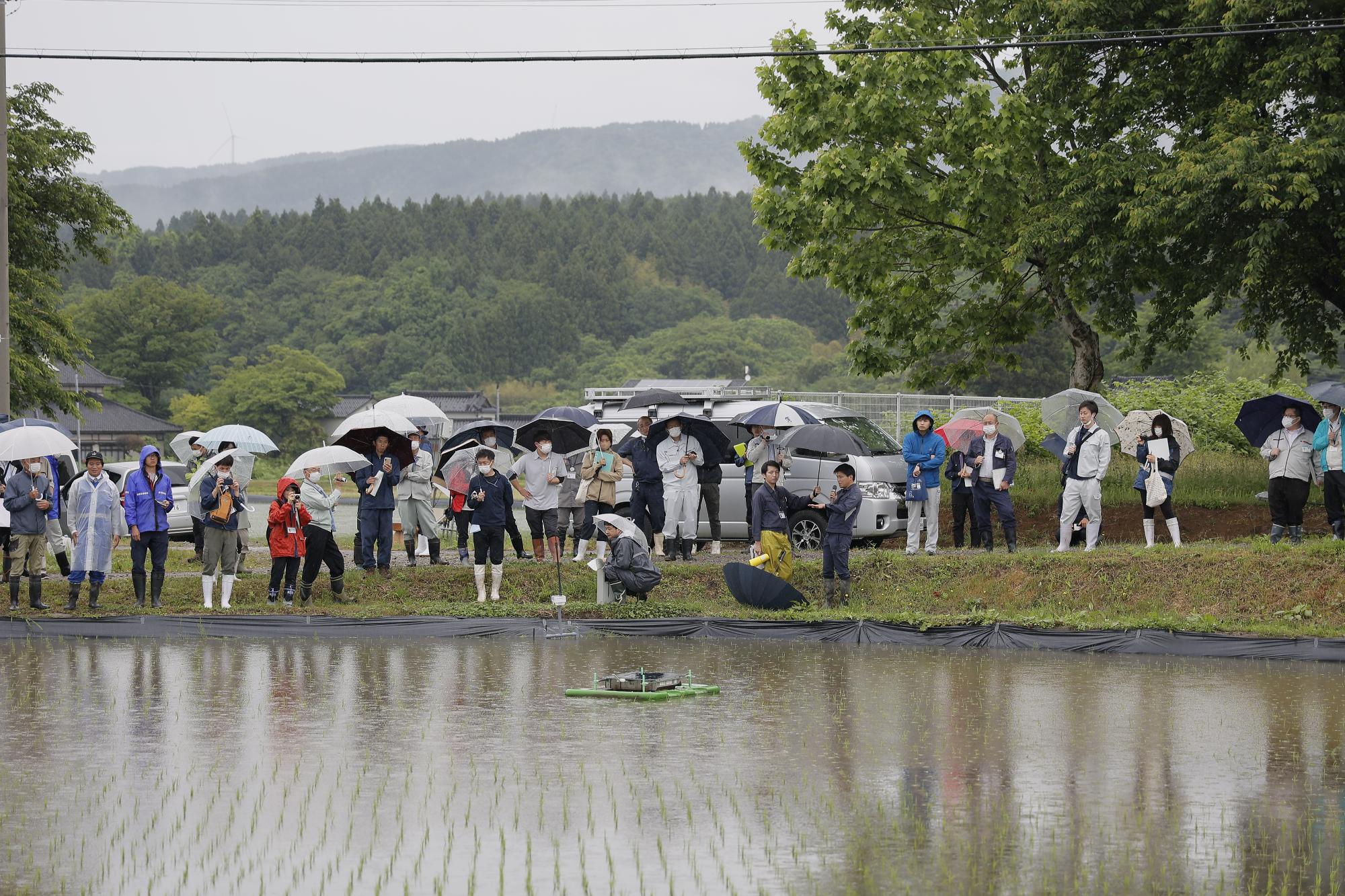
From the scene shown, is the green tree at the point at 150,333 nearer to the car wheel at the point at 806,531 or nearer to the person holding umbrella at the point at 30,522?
the person holding umbrella at the point at 30,522

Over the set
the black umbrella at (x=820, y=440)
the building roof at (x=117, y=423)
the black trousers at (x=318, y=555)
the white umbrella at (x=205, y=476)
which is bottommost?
the black trousers at (x=318, y=555)

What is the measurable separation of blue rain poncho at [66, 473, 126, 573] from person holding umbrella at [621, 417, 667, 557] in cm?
674

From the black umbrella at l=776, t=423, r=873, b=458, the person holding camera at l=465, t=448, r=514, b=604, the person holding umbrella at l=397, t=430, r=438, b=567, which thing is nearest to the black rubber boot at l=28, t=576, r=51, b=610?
the person holding umbrella at l=397, t=430, r=438, b=567

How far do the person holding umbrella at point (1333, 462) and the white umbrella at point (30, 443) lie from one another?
52.0 feet

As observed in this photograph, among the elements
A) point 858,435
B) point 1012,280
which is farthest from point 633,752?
point 1012,280

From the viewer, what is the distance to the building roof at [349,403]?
97.5m

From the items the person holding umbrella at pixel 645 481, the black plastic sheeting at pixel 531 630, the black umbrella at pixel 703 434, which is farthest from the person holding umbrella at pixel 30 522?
the black umbrella at pixel 703 434

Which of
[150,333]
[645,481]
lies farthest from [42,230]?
[150,333]

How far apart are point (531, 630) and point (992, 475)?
6567 mm

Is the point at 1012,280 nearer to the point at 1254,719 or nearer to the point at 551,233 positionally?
the point at 1254,719

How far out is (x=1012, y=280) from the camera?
2938 centimetres

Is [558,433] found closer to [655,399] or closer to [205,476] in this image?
[655,399]

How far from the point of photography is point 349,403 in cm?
10062

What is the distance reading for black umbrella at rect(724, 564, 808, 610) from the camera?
1903cm
